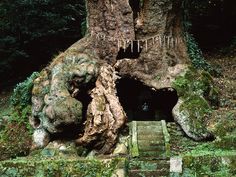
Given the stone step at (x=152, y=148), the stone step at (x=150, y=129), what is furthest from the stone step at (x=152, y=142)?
the stone step at (x=150, y=129)

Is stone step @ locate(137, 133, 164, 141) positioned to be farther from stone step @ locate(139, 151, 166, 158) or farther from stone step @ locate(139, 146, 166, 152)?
stone step @ locate(139, 151, 166, 158)

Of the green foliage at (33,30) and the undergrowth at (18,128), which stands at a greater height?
the green foliage at (33,30)

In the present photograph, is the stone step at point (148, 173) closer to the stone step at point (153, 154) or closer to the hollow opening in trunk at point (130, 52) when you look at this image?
the stone step at point (153, 154)

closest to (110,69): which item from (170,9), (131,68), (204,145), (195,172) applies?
(131,68)

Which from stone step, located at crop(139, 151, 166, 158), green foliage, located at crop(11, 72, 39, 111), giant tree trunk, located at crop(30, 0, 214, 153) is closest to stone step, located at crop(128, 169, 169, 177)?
stone step, located at crop(139, 151, 166, 158)

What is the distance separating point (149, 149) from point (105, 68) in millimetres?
3650

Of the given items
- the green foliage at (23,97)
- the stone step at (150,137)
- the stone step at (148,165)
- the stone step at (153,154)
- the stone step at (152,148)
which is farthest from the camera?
the green foliage at (23,97)

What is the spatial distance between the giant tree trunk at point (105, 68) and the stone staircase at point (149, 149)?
0.75m

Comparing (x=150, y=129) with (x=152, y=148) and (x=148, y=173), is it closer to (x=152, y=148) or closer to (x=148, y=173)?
(x=152, y=148)

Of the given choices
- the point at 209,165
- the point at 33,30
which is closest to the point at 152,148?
the point at 209,165

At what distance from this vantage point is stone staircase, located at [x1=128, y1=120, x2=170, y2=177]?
9.95 metres

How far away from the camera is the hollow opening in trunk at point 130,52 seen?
1559 cm

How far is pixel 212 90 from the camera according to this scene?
14.5 m

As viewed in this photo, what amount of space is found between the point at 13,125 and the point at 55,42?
29.2ft
